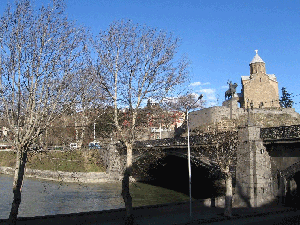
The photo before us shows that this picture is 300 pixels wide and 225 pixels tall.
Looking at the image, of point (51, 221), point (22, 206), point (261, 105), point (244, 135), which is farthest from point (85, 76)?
point (261, 105)

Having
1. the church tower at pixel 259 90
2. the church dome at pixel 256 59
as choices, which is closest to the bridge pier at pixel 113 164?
the church tower at pixel 259 90

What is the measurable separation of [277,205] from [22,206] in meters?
16.7

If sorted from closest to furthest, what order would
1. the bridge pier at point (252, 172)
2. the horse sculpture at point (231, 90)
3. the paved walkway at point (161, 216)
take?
the paved walkway at point (161, 216)
the bridge pier at point (252, 172)
the horse sculpture at point (231, 90)

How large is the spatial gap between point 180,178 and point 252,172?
22.8 meters

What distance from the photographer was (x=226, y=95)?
237 ft

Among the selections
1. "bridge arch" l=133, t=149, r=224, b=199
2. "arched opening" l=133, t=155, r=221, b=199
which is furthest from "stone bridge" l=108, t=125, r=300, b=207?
"arched opening" l=133, t=155, r=221, b=199

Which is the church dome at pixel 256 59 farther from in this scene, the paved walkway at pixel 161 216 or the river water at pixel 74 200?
the paved walkway at pixel 161 216

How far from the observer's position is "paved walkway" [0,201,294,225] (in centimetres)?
1327

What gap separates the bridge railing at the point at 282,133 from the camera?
1815 centimetres

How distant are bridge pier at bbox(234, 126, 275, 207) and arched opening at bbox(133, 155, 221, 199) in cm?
1209

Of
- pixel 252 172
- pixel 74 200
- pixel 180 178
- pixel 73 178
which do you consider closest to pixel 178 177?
pixel 180 178

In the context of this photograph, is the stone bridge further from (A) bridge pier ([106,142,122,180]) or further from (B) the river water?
(A) bridge pier ([106,142,122,180])

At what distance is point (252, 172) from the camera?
19.4 metres

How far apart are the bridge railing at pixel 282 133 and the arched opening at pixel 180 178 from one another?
44.1ft
